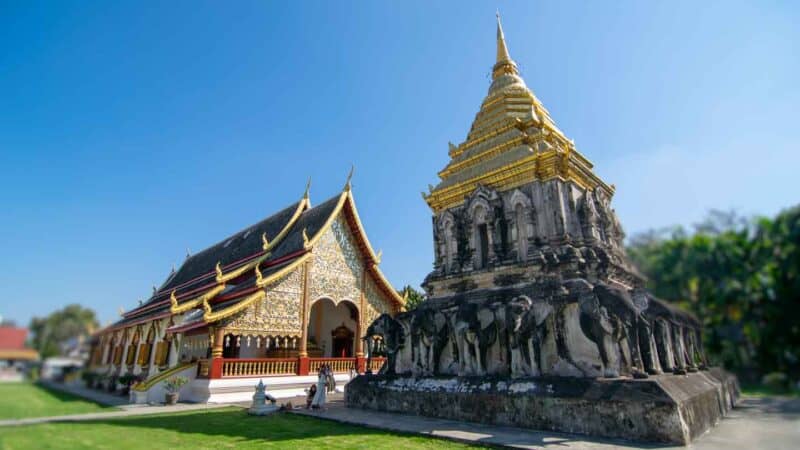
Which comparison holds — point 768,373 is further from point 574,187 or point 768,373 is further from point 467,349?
point 467,349

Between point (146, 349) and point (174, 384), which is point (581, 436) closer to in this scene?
point (174, 384)

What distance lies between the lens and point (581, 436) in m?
4.91

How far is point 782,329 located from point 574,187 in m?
18.1

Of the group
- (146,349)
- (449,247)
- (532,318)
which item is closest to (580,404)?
(532,318)

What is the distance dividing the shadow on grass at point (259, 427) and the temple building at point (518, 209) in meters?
3.33

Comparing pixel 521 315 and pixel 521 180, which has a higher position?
pixel 521 180

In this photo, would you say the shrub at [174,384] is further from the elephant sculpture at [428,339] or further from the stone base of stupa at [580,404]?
the elephant sculpture at [428,339]

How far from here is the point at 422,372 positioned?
298 inches

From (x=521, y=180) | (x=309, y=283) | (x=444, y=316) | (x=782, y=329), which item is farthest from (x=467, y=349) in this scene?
(x=782, y=329)

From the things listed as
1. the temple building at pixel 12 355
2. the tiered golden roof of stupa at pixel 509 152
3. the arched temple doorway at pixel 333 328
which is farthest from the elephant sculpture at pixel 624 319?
the arched temple doorway at pixel 333 328

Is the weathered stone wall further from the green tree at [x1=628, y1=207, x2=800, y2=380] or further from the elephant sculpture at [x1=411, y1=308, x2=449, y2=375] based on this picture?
the green tree at [x1=628, y1=207, x2=800, y2=380]

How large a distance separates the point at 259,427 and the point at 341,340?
9876 millimetres

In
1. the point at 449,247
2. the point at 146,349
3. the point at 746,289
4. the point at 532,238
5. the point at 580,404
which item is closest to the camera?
the point at 580,404

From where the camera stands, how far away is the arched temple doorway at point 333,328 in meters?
16.0
